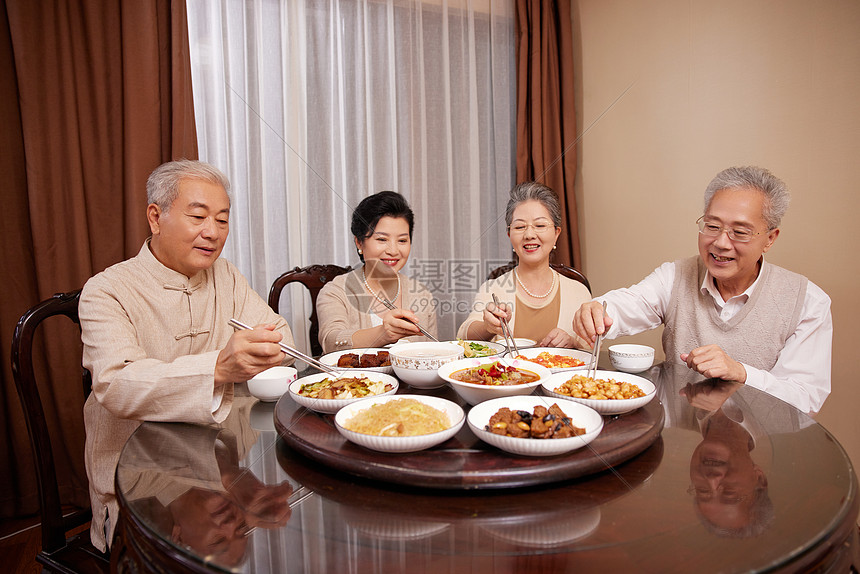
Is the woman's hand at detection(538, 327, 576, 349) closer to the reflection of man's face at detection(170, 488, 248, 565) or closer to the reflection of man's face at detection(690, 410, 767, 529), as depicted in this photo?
the reflection of man's face at detection(690, 410, 767, 529)

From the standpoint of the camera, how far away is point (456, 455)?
1.00 metres

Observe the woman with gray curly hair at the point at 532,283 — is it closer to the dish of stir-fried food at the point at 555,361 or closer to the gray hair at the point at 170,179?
the dish of stir-fried food at the point at 555,361

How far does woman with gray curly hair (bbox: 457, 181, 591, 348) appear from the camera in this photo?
96.5 inches

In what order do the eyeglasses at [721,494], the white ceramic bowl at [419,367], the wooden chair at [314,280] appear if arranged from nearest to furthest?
the eyeglasses at [721,494]
the white ceramic bowl at [419,367]
the wooden chair at [314,280]

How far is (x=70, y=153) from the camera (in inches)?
97.5

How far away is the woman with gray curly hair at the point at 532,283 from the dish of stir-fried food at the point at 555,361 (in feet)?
2.21

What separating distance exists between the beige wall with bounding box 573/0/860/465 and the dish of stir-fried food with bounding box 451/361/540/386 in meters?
1.82

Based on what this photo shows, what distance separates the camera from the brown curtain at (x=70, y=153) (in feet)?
7.92

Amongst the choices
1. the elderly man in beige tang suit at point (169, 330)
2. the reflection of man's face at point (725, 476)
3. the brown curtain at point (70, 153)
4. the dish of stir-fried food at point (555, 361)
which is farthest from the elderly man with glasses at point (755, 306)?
the brown curtain at point (70, 153)

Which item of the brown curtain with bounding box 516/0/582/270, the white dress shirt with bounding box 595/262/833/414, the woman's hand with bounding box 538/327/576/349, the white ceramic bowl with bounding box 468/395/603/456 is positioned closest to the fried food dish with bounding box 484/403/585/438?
the white ceramic bowl with bounding box 468/395/603/456

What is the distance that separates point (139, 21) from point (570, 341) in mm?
2503

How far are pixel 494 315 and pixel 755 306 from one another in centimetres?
88

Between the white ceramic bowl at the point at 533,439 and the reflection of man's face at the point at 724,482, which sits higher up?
the white ceramic bowl at the point at 533,439

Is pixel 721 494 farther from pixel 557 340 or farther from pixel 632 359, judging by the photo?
pixel 557 340
